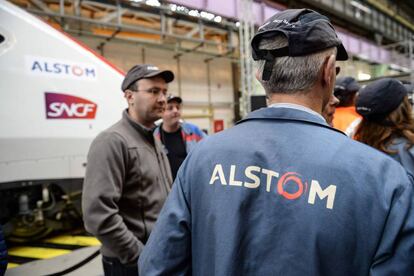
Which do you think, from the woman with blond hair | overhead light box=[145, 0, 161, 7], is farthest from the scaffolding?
the woman with blond hair

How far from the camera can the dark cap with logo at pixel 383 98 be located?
1835 mm

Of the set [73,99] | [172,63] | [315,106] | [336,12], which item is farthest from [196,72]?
[315,106]

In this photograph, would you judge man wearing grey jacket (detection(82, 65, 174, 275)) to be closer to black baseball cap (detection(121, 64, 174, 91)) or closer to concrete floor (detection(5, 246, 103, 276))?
black baseball cap (detection(121, 64, 174, 91))

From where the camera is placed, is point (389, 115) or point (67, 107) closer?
point (389, 115)

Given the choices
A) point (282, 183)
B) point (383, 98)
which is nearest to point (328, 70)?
point (282, 183)

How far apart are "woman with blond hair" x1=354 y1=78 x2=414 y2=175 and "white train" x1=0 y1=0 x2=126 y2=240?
297 centimetres

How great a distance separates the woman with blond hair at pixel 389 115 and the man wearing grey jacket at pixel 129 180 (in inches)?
49.2

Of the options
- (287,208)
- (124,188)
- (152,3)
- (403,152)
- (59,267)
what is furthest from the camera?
(152,3)

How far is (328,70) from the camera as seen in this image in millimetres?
916

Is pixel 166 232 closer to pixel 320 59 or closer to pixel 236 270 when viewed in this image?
pixel 236 270

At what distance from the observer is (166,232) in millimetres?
952

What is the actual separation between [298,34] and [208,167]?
0.43 metres

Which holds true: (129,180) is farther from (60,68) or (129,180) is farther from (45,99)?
(60,68)

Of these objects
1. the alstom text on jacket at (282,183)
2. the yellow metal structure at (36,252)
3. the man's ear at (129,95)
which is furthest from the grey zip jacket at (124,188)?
the yellow metal structure at (36,252)
